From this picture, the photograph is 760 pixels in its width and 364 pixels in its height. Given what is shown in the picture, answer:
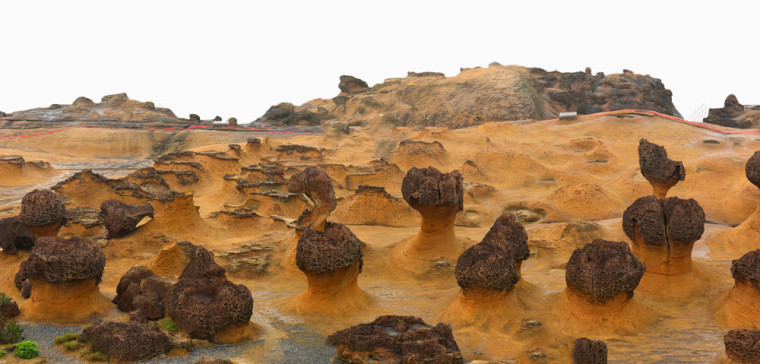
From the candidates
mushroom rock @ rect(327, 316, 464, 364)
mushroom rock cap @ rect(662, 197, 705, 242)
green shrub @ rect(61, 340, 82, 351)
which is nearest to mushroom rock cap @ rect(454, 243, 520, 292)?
mushroom rock @ rect(327, 316, 464, 364)

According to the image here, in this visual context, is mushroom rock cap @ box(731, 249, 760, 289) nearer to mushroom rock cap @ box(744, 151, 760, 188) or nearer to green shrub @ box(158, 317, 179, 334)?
mushroom rock cap @ box(744, 151, 760, 188)

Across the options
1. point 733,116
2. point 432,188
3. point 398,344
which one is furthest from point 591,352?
point 733,116

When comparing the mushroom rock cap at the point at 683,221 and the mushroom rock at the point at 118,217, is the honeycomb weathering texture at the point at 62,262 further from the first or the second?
the mushroom rock cap at the point at 683,221

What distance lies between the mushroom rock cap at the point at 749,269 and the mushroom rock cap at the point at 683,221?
1196 mm

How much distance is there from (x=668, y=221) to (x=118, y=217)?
1366cm

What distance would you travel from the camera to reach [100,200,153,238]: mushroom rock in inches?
603

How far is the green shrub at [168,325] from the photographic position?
9.32m

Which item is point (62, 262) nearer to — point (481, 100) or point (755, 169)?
point (755, 169)

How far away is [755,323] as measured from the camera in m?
9.73

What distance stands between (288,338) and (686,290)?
8.07m

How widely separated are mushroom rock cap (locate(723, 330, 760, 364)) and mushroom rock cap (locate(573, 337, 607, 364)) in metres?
1.76

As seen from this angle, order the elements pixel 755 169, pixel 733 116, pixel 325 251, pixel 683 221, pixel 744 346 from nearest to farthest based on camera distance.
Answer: pixel 744 346, pixel 325 251, pixel 683 221, pixel 755 169, pixel 733 116

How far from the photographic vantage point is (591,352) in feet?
26.3

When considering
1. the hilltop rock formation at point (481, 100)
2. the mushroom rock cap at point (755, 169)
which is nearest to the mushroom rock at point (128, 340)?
the mushroom rock cap at point (755, 169)
